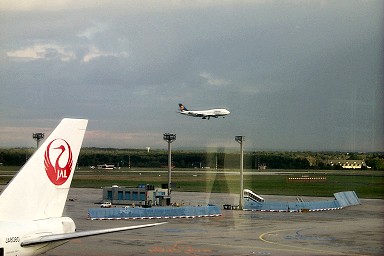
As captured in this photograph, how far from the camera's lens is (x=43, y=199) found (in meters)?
30.0

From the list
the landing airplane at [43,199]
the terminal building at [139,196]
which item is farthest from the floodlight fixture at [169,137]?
the landing airplane at [43,199]

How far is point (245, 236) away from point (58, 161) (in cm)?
3553

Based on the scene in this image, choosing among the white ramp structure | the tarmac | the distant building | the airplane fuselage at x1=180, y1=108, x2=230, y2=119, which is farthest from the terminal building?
the distant building

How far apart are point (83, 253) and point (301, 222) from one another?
33046 mm

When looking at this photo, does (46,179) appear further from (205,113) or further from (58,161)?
(205,113)

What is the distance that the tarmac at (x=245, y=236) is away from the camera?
53.3m

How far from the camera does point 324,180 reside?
583 ft

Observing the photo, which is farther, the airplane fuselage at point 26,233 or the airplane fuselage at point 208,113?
the airplane fuselage at point 208,113

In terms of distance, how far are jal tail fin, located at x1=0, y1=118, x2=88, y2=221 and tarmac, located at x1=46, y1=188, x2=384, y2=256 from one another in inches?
797

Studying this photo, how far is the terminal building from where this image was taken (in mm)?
96000

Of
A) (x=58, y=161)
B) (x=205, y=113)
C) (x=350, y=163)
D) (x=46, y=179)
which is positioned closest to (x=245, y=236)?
(x=58, y=161)

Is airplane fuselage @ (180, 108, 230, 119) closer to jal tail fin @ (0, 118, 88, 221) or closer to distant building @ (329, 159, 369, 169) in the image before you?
distant building @ (329, 159, 369, 169)

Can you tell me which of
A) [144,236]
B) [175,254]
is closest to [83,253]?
[175,254]

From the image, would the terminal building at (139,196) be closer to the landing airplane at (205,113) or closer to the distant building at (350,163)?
the landing airplane at (205,113)
